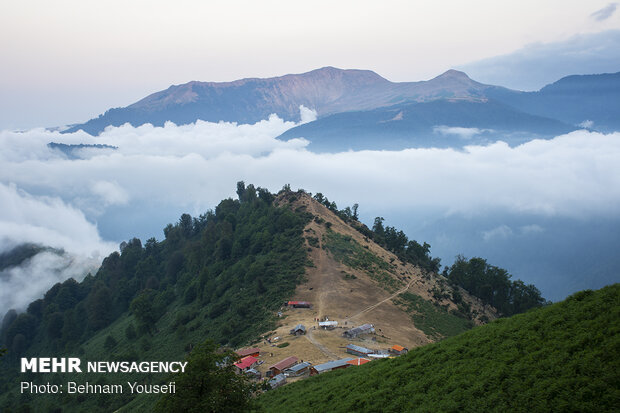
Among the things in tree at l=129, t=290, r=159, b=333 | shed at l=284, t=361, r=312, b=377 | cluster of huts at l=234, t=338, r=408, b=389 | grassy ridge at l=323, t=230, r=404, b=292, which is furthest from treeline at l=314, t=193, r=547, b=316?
tree at l=129, t=290, r=159, b=333

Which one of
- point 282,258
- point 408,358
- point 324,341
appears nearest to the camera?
point 408,358

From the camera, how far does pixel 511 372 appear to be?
55.3ft

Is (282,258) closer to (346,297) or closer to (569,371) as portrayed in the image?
(346,297)

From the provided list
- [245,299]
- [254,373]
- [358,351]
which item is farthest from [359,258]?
[254,373]

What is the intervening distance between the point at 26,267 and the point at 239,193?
290 feet

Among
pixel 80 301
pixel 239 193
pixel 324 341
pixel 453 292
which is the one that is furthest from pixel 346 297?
pixel 80 301

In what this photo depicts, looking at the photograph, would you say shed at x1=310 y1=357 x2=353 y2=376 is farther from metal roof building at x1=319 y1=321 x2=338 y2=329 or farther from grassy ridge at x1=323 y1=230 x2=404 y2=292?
grassy ridge at x1=323 y1=230 x2=404 y2=292

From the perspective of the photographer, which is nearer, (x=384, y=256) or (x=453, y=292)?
(x=453, y=292)

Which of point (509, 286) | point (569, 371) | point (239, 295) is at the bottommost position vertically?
point (509, 286)

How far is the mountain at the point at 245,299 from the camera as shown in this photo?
48469 millimetres

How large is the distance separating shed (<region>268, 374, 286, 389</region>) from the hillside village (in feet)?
0.28

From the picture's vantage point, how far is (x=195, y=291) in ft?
238

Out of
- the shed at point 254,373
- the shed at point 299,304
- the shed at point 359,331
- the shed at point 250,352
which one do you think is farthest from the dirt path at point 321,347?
the shed at point 299,304

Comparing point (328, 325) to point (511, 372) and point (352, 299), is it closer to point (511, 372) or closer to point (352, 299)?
point (352, 299)
